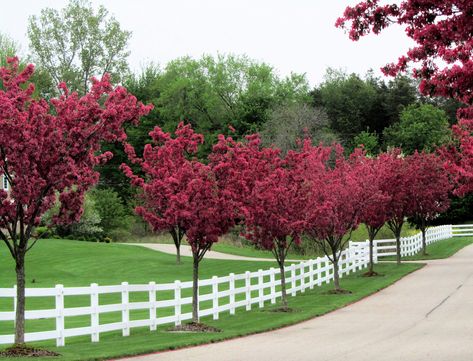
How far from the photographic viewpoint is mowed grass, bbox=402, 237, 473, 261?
46.8 meters

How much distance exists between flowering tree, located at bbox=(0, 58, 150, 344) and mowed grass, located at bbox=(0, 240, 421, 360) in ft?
8.47

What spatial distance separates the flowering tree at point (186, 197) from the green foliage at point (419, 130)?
65.0m

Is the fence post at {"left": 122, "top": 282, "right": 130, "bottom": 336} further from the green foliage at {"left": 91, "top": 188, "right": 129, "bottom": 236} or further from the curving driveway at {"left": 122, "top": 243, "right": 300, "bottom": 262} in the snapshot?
the green foliage at {"left": 91, "top": 188, "right": 129, "bottom": 236}

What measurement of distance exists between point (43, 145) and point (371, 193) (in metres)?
18.6

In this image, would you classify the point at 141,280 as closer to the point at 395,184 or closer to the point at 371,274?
the point at 371,274

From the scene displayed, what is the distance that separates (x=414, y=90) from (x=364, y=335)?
88.8 metres

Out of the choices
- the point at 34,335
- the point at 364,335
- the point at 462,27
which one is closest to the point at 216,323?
the point at 364,335

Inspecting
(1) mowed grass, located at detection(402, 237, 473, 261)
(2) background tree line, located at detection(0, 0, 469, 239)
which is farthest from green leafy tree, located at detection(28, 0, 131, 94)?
(1) mowed grass, located at detection(402, 237, 473, 261)

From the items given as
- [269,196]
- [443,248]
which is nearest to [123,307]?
[269,196]

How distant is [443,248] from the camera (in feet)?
174

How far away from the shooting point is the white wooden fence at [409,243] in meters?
42.3

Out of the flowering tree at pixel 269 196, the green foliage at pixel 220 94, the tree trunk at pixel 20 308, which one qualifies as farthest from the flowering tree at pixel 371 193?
the green foliage at pixel 220 94

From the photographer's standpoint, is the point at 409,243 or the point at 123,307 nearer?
the point at 123,307

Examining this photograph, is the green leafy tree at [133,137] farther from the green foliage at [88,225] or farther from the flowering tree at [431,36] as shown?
the flowering tree at [431,36]
